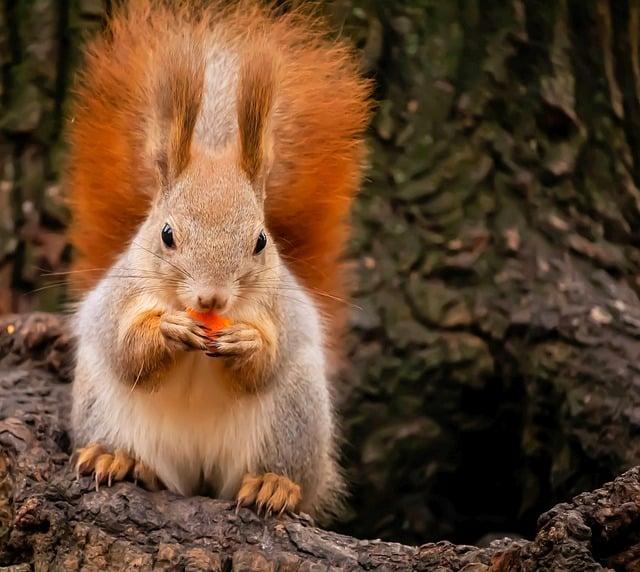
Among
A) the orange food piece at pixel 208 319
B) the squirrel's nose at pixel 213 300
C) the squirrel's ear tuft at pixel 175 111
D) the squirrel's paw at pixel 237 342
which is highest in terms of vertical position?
the squirrel's ear tuft at pixel 175 111

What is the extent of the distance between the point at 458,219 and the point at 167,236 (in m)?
0.98

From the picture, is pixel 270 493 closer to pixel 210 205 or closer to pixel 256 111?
pixel 210 205

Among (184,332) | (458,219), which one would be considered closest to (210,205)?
(184,332)

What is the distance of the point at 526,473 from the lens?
7.93 ft

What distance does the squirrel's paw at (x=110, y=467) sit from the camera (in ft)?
5.66

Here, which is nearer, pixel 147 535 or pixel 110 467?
pixel 147 535

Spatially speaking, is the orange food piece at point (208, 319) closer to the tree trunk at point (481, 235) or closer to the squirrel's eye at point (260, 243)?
the squirrel's eye at point (260, 243)

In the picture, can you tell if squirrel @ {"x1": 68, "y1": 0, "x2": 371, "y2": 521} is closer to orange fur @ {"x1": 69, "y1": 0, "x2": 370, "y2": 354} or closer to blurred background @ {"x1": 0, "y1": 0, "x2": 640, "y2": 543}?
orange fur @ {"x1": 69, "y1": 0, "x2": 370, "y2": 354}

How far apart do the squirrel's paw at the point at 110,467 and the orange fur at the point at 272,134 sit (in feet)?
1.30

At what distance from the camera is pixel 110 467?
1736mm

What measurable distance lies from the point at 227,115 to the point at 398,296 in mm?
771

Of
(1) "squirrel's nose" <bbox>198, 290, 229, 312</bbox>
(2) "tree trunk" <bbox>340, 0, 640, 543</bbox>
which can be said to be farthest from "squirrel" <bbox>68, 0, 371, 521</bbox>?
(2) "tree trunk" <bbox>340, 0, 640, 543</bbox>

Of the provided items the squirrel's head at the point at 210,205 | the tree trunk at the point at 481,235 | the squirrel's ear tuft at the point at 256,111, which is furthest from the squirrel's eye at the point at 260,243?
the tree trunk at the point at 481,235

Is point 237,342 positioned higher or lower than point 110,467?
higher
